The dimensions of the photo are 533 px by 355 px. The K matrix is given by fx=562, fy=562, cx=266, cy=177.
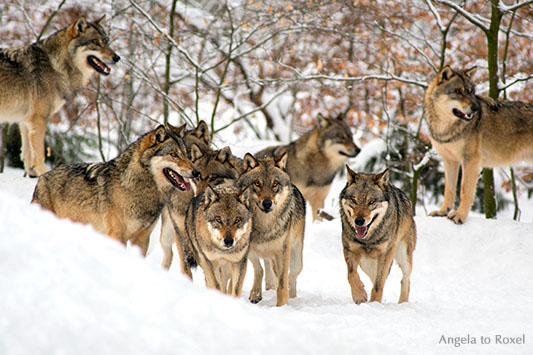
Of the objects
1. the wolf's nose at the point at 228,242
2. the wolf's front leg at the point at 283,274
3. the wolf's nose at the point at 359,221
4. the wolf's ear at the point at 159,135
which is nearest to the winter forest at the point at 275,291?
the wolf's front leg at the point at 283,274

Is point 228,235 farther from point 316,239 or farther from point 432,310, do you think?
point 316,239

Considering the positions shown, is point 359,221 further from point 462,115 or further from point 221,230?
point 462,115

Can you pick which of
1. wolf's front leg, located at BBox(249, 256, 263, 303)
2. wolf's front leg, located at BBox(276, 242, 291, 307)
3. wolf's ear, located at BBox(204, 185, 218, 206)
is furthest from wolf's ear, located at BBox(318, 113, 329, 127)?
wolf's ear, located at BBox(204, 185, 218, 206)

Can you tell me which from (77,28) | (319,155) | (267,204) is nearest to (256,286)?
(267,204)

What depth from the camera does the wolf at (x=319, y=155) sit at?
1105 cm

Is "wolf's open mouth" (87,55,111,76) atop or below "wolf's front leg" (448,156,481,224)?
atop

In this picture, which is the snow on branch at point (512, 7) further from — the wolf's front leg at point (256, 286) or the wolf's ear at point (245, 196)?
the wolf's front leg at point (256, 286)

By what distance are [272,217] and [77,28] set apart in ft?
15.3

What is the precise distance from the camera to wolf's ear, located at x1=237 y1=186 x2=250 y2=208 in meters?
5.87

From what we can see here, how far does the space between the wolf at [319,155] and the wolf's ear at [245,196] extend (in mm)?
4978

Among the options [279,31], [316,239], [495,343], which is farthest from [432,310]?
[279,31]

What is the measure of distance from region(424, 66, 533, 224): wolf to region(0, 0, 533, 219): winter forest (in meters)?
1.05

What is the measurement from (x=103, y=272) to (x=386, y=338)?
258cm

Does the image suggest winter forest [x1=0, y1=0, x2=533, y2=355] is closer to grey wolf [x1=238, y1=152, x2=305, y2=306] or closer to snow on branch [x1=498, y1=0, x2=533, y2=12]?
snow on branch [x1=498, y1=0, x2=533, y2=12]
